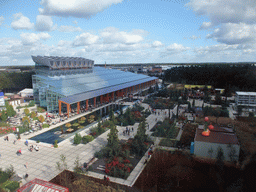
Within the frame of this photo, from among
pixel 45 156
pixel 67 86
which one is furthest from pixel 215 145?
pixel 67 86

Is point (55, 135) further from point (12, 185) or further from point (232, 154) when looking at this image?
point (232, 154)

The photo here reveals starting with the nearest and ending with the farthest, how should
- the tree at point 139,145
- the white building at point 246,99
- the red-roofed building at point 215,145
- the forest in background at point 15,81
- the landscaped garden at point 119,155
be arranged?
the landscaped garden at point 119,155 → the red-roofed building at point 215,145 → the tree at point 139,145 → the white building at point 246,99 → the forest in background at point 15,81

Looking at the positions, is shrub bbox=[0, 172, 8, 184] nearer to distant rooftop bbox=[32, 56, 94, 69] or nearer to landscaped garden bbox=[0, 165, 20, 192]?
landscaped garden bbox=[0, 165, 20, 192]

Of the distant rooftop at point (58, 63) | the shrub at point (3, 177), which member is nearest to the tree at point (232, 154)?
the shrub at point (3, 177)

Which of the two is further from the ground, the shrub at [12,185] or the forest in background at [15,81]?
the forest in background at [15,81]

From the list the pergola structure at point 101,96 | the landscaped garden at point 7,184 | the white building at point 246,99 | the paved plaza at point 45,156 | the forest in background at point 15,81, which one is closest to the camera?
the landscaped garden at point 7,184

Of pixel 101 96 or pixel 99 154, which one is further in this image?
pixel 101 96

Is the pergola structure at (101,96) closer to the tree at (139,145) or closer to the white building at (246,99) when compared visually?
the tree at (139,145)

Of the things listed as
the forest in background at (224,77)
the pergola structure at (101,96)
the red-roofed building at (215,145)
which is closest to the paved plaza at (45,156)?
the red-roofed building at (215,145)

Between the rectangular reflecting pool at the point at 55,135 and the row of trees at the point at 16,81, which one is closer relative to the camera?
the rectangular reflecting pool at the point at 55,135

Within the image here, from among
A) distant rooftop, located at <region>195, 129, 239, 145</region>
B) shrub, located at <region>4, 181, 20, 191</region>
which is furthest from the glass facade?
distant rooftop, located at <region>195, 129, 239, 145</region>

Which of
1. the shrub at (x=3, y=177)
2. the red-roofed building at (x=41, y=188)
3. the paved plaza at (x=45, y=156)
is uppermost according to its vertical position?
the red-roofed building at (x=41, y=188)

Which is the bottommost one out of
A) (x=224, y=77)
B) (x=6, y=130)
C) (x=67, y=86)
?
(x=6, y=130)

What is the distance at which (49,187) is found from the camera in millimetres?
13523
